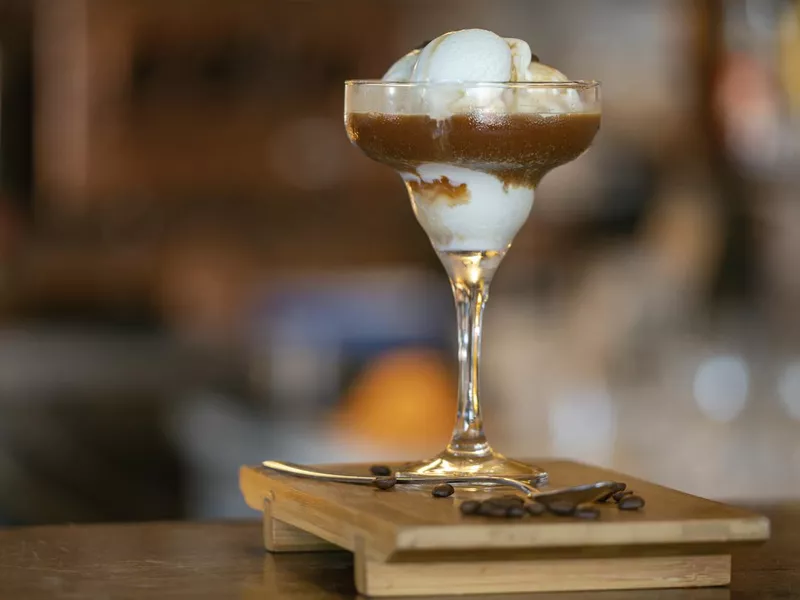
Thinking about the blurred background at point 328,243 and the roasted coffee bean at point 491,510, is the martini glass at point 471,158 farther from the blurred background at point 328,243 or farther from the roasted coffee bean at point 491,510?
the blurred background at point 328,243

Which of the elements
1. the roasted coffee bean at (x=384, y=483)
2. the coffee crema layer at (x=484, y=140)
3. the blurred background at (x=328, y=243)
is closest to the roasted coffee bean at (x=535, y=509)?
the roasted coffee bean at (x=384, y=483)

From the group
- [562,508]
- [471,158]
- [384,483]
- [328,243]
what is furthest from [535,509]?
[328,243]

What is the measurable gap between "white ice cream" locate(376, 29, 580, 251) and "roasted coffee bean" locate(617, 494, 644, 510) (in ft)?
0.74

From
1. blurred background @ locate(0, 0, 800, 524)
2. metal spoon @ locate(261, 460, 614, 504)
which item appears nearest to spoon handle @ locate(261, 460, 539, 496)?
metal spoon @ locate(261, 460, 614, 504)

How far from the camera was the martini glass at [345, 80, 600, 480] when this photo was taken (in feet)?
3.00

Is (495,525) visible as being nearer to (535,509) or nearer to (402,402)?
(535,509)

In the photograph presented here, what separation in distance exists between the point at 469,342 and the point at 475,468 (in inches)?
3.1

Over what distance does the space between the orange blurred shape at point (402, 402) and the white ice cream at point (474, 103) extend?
7.35 ft

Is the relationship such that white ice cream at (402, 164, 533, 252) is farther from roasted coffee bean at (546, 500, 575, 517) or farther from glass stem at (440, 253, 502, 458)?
roasted coffee bean at (546, 500, 575, 517)

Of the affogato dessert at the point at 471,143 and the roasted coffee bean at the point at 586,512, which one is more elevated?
the affogato dessert at the point at 471,143

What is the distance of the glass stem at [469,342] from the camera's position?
3.18ft

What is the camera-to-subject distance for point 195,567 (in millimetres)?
848

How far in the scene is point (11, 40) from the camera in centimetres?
349

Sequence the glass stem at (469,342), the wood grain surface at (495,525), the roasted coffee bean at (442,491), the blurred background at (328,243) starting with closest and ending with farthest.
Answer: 1. the wood grain surface at (495,525)
2. the roasted coffee bean at (442,491)
3. the glass stem at (469,342)
4. the blurred background at (328,243)
